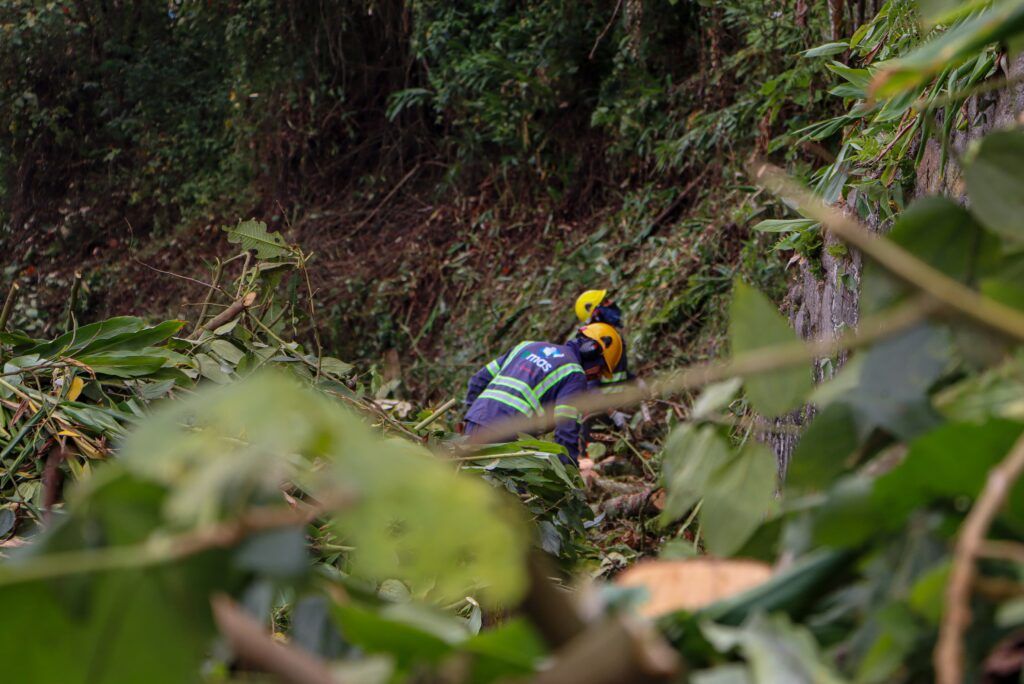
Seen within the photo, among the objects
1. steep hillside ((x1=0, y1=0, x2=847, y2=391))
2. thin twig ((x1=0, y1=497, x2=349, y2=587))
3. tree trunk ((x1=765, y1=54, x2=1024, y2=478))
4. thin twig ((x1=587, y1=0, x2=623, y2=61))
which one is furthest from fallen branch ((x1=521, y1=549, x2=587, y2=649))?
thin twig ((x1=587, y1=0, x2=623, y2=61))

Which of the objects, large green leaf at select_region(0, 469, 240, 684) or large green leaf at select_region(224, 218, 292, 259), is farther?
large green leaf at select_region(224, 218, 292, 259)

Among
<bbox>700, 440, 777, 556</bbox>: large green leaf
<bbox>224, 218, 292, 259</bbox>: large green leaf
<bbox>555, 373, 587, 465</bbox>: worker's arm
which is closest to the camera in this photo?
<bbox>700, 440, 777, 556</bbox>: large green leaf

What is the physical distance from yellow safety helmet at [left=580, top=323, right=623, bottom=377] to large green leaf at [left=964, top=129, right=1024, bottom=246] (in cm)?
534

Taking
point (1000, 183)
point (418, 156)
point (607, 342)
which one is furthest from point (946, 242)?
point (418, 156)

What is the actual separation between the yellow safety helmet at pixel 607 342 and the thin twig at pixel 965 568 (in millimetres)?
5490

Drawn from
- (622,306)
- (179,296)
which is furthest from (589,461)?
(179,296)

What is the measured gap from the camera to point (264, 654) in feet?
1.38

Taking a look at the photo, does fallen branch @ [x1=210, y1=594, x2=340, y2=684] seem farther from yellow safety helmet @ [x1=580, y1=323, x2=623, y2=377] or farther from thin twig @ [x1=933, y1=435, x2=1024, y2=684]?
yellow safety helmet @ [x1=580, y1=323, x2=623, y2=377]

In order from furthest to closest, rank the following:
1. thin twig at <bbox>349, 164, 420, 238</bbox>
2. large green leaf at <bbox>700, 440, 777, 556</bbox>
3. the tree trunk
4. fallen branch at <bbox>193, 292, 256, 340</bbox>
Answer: thin twig at <bbox>349, 164, 420, 238</bbox>
fallen branch at <bbox>193, 292, 256, 340</bbox>
the tree trunk
large green leaf at <bbox>700, 440, 777, 556</bbox>

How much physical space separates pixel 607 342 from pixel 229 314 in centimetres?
337

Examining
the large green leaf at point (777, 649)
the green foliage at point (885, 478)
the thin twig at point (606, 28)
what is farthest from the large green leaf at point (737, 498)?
the thin twig at point (606, 28)

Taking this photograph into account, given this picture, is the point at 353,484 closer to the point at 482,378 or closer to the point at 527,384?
the point at 527,384

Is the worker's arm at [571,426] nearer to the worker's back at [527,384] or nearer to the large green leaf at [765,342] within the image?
the worker's back at [527,384]

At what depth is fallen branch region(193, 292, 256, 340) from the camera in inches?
117
